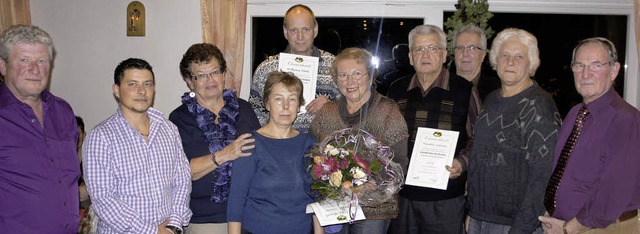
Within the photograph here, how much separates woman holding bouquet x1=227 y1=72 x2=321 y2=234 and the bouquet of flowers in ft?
0.35

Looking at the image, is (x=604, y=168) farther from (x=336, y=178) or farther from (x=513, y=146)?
(x=336, y=178)

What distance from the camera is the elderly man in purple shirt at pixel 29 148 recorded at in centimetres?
265

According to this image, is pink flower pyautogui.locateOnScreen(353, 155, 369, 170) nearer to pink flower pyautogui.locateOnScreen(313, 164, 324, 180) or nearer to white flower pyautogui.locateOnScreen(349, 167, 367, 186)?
white flower pyautogui.locateOnScreen(349, 167, 367, 186)

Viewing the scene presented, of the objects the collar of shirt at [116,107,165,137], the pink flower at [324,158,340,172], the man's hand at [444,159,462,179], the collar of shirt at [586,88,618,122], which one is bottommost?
the man's hand at [444,159,462,179]

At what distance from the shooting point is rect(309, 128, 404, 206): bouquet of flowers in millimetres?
2738

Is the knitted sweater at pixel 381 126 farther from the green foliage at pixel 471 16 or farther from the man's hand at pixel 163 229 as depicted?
the green foliage at pixel 471 16

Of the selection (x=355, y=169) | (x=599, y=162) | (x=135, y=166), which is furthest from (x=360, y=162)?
(x=599, y=162)

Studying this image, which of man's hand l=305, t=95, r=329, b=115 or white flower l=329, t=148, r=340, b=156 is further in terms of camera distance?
man's hand l=305, t=95, r=329, b=115

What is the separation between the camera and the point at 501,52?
3.10 metres

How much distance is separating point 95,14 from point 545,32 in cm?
493

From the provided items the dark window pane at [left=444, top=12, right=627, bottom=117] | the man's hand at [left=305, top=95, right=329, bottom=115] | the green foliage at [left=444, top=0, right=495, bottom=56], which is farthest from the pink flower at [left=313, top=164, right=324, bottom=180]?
the dark window pane at [left=444, top=12, right=627, bottom=117]

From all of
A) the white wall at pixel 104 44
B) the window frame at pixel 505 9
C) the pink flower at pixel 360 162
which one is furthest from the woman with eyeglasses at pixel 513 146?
the white wall at pixel 104 44

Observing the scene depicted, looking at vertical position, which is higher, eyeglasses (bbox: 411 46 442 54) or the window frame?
the window frame

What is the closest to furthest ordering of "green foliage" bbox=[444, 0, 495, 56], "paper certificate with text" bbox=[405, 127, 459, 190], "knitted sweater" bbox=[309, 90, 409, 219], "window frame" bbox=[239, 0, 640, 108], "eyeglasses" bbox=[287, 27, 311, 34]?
"knitted sweater" bbox=[309, 90, 409, 219] < "paper certificate with text" bbox=[405, 127, 459, 190] < "eyeglasses" bbox=[287, 27, 311, 34] < "green foliage" bbox=[444, 0, 495, 56] < "window frame" bbox=[239, 0, 640, 108]
